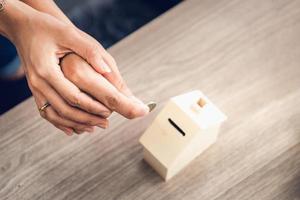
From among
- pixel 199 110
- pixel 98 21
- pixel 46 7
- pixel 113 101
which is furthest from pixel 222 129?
pixel 98 21

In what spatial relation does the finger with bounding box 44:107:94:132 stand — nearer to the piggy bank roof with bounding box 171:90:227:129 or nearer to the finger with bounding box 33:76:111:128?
the finger with bounding box 33:76:111:128

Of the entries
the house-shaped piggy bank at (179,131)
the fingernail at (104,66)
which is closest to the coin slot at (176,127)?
the house-shaped piggy bank at (179,131)

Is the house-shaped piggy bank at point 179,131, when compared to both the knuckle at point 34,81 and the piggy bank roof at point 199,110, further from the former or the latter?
the knuckle at point 34,81

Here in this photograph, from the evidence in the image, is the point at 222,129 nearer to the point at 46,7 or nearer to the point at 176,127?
the point at 176,127

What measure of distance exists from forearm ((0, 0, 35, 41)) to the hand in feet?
0.30

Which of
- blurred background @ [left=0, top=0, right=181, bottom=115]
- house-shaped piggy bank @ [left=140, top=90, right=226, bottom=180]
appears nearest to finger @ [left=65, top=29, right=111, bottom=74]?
house-shaped piggy bank @ [left=140, top=90, right=226, bottom=180]

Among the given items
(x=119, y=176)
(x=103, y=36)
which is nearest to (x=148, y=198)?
(x=119, y=176)

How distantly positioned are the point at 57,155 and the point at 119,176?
102 mm

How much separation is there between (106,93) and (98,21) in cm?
59

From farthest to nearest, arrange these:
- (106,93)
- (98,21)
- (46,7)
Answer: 1. (98,21)
2. (46,7)
3. (106,93)

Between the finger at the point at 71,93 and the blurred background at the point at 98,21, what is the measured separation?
53 cm

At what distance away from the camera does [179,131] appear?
621 millimetres

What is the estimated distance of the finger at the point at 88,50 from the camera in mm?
593

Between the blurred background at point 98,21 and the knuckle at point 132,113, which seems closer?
the knuckle at point 132,113
